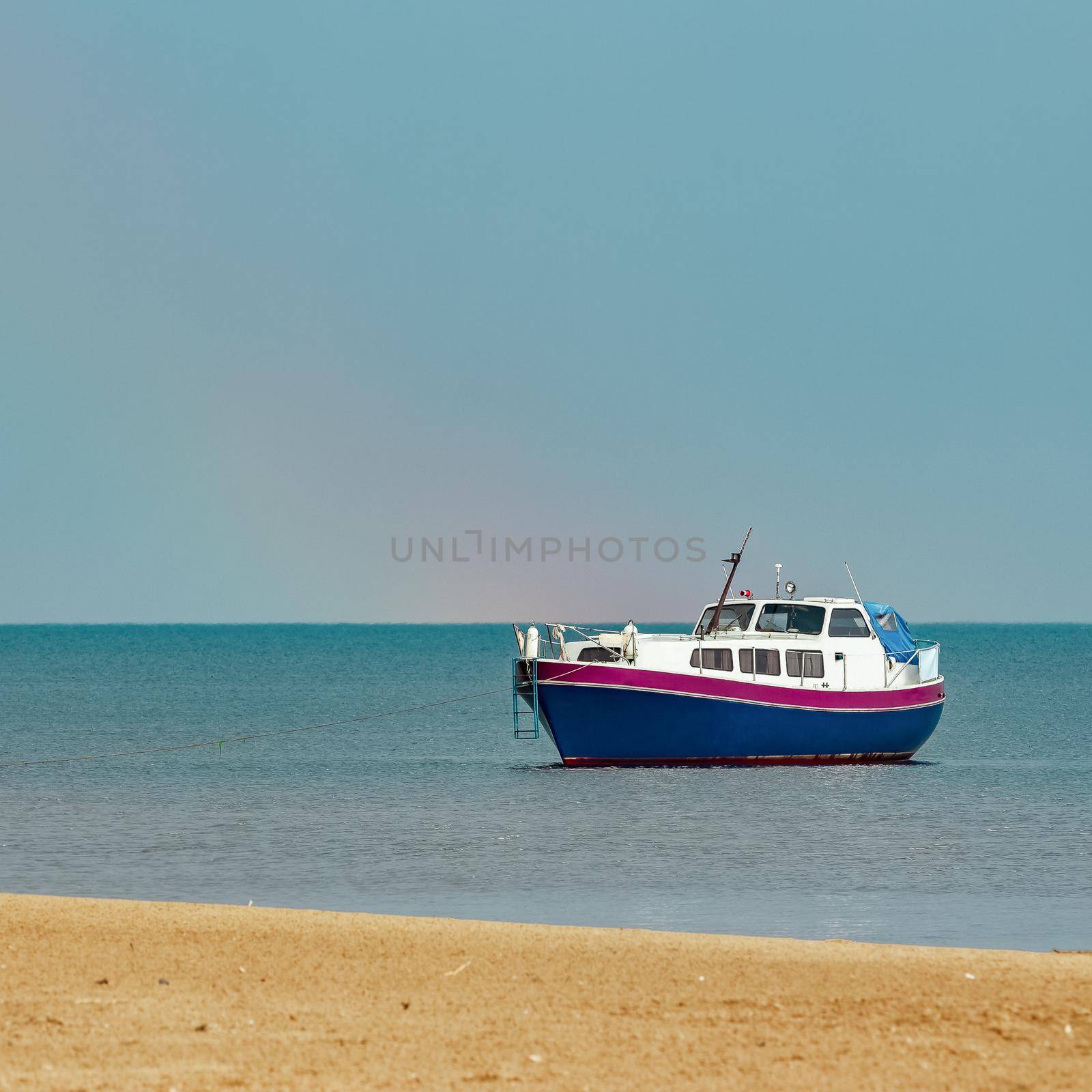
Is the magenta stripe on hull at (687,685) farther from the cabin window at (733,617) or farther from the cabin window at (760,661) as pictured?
the cabin window at (733,617)

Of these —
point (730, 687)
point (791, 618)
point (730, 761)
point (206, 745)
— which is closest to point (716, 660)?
point (730, 687)

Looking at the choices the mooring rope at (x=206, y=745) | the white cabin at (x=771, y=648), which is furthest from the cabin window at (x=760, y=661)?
the mooring rope at (x=206, y=745)

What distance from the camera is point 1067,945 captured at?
16.6m

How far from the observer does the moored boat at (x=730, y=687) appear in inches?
1399

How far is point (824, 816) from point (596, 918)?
12.4m

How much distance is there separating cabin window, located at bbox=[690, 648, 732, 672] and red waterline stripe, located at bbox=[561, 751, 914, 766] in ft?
7.04

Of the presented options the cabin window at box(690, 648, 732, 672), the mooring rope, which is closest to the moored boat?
the cabin window at box(690, 648, 732, 672)

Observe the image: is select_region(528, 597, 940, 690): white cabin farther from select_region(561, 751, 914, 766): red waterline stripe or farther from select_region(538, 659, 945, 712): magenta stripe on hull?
select_region(561, 751, 914, 766): red waterline stripe

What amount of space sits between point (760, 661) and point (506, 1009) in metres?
24.9

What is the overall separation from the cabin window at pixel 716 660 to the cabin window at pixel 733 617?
1890mm

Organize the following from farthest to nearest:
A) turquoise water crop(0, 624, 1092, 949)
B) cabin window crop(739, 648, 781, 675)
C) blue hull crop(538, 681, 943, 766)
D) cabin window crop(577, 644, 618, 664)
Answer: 1. cabin window crop(577, 644, 618, 664)
2. cabin window crop(739, 648, 781, 675)
3. blue hull crop(538, 681, 943, 766)
4. turquoise water crop(0, 624, 1092, 949)

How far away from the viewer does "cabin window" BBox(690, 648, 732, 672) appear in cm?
3572

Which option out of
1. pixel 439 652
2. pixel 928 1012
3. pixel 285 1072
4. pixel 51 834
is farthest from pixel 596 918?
pixel 439 652

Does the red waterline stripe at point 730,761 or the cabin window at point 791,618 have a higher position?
the cabin window at point 791,618
